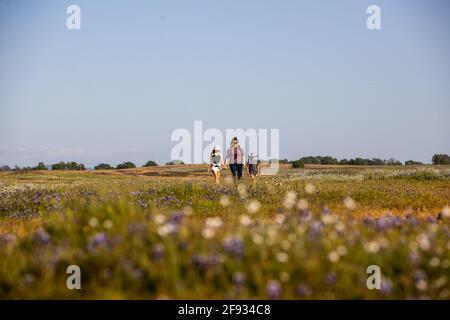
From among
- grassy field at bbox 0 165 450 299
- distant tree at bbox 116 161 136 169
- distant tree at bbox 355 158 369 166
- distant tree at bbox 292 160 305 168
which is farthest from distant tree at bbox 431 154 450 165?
grassy field at bbox 0 165 450 299

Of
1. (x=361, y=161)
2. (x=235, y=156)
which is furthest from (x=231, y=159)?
(x=361, y=161)

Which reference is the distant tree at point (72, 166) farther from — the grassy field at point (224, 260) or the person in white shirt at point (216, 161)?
the grassy field at point (224, 260)

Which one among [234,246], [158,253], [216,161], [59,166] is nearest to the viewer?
[158,253]

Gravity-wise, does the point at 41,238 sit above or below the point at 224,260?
above

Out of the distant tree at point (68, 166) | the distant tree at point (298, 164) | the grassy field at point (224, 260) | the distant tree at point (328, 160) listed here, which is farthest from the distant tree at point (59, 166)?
the grassy field at point (224, 260)

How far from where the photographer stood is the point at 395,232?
22.7 feet

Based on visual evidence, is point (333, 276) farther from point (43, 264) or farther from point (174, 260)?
point (43, 264)

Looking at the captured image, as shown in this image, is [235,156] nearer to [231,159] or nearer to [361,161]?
[231,159]

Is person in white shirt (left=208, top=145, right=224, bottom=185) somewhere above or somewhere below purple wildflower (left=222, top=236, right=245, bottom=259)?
above

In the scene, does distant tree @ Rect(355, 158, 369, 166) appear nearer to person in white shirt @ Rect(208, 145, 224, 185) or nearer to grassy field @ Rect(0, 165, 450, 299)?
person in white shirt @ Rect(208, 145, 224, 185)

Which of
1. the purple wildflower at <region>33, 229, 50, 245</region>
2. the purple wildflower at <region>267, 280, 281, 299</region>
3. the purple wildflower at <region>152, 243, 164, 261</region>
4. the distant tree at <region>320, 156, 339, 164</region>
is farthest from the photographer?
the distant tree at <region>320, 156, 339, 164</region>

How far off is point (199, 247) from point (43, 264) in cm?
186

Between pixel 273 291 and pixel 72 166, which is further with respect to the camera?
pixel 72 166
